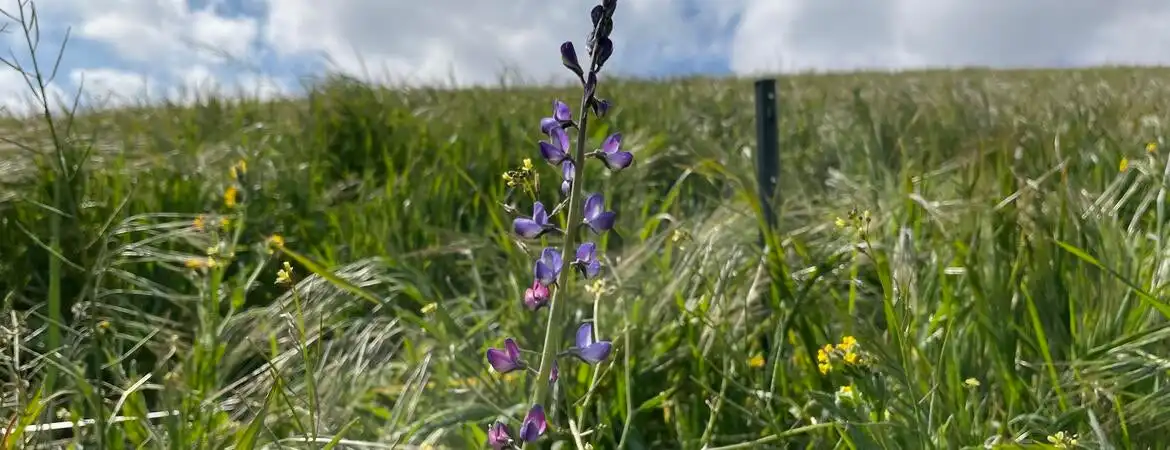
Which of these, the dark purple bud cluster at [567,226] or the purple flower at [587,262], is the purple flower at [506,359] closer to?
the dark purple bud cluster at [567,226]

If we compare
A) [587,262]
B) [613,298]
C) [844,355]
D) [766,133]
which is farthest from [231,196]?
[587,262]

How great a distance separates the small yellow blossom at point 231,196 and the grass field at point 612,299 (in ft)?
0.12

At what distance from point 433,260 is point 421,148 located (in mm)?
1168

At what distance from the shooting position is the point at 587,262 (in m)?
1.05

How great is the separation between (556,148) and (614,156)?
0.07 m

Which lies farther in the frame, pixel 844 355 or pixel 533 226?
pixel 844 355

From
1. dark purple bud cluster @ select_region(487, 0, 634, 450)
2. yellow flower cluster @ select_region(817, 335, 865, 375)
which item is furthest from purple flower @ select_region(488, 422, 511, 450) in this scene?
yellow flower cluster @ select_region(817, 335, 865, 375)

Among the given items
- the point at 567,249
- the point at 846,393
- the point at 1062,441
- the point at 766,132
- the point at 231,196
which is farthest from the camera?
the point at 231,196

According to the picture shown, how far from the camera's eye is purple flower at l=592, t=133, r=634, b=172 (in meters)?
1.03

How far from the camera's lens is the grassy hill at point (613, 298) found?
1557 millimetres

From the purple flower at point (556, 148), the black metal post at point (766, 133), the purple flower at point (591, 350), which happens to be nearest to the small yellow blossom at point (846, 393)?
the purple flower at point (591, 350)

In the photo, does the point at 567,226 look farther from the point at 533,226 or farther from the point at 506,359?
the point at 506,359

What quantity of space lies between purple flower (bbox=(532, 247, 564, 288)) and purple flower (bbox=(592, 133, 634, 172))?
0.13 meters

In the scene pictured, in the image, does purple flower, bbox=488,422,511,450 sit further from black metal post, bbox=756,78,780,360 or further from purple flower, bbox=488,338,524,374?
black metal post, bbox=756,78,780,360
